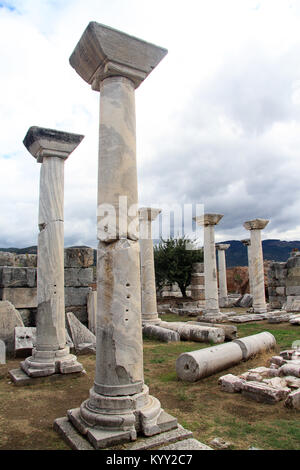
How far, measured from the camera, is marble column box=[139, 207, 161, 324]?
482 inches

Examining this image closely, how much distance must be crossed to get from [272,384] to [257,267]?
12.2m

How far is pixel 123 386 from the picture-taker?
3639 millimetres

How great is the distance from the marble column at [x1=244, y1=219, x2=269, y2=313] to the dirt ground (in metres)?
9.77

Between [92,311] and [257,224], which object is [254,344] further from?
[257,224]

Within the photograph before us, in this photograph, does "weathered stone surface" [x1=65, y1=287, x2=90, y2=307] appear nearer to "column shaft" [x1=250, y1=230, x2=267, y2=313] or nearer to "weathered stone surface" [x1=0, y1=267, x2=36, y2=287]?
"weathered stone surface" [x1=0, y1=267, x2=36, y2=287]

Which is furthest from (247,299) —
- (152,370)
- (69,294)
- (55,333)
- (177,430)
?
(177,430)

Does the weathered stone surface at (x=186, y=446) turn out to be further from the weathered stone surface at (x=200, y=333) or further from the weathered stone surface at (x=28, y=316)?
the weathered stone surface at (x=28, y=316)

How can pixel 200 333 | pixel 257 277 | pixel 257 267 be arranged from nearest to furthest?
pixel 200 333
pixel 257 277
pixel 257 267

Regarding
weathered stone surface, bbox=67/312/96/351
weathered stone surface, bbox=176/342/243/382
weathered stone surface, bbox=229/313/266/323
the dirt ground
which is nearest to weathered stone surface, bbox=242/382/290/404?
the dirt ground

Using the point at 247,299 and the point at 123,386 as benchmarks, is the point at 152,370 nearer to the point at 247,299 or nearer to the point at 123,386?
the point at 123,386

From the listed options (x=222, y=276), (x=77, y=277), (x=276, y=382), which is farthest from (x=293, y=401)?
(x=222, y=276)

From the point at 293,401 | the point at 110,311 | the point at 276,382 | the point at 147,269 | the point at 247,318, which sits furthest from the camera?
the point at 247,318

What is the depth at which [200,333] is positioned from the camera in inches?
385

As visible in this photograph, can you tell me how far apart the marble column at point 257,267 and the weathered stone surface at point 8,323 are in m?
11.7
